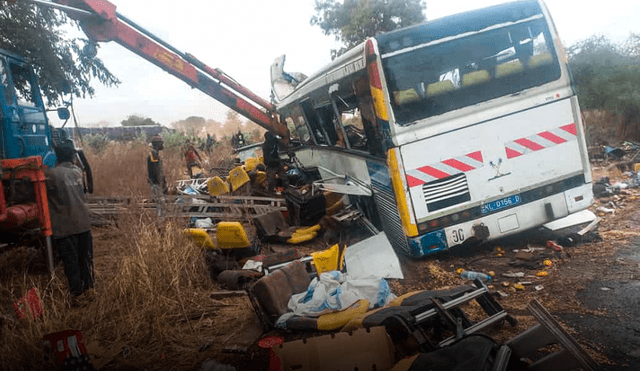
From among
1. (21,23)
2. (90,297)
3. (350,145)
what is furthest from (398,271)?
(21,23)

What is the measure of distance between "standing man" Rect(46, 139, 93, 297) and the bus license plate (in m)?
4.49

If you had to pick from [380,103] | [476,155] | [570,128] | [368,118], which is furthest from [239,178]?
[570,128]

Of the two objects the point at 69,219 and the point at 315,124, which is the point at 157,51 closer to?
the point at 315,124

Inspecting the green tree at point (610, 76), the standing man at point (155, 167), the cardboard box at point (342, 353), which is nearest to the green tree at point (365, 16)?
the green tree at point (610, 76)

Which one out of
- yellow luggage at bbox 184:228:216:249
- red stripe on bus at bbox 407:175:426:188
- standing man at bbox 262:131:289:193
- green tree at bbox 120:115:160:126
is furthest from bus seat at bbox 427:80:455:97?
green tree at bbox 120:115:160:126

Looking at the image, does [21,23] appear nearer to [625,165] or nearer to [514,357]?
[514,357]

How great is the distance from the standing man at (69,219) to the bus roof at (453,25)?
3.69m

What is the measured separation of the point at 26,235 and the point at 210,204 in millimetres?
2797

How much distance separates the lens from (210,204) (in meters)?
7.54

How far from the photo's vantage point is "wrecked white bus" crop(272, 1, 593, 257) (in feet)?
14.8

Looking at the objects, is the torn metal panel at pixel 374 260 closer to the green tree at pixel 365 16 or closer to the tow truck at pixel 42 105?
the tow truck at pixel 42 105

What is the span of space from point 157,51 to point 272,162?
3.34 metres

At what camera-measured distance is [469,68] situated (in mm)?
4641

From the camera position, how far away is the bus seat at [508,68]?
4664mm
